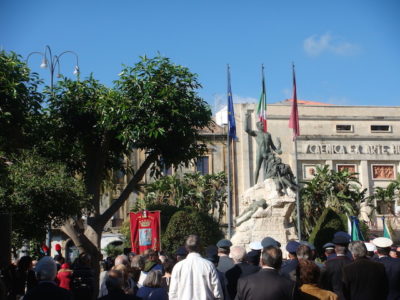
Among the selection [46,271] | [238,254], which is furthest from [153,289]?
[46,271]

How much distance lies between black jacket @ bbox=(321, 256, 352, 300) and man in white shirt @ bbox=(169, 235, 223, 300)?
57.8 inches

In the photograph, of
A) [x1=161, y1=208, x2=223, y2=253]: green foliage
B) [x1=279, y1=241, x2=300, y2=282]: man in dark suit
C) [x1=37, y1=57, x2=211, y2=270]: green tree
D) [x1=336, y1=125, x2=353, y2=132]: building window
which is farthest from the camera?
[x1=336, y1=125, x2=353, y2=132]: building window

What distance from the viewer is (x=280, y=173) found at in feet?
69.6

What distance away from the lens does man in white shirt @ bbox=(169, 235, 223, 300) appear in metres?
6.52

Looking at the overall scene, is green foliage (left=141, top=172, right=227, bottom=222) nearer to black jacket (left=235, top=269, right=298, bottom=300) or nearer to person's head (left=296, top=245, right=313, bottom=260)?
person's head (left=296, top=245, right=313, bottom=260)

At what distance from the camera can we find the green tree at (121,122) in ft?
56.0

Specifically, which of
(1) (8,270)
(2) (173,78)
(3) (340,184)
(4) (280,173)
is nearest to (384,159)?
(3) (340,184)

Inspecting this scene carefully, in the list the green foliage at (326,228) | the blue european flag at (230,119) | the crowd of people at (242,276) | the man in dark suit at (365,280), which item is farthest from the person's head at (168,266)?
the blue european flag at (230,119)

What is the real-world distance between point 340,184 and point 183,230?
1950 cm

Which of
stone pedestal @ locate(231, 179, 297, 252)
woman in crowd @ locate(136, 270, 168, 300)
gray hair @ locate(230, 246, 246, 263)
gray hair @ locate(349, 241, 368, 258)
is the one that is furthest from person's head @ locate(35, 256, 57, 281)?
stone pedestal @ locate(231, 179, 297, 252)

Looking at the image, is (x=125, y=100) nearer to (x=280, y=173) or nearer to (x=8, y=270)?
(x=280, y=173)

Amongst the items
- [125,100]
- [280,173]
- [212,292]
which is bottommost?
[212,292]

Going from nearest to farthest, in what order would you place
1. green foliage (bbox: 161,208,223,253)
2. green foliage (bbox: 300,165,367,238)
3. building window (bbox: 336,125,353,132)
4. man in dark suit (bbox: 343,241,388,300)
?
man in dark suit (bbox: 343,241,388,300) → green foliage (bbox: 161,208,223,253) → green foliage (bbox: 300,165,367,238) → building window (bbox: 336,125,353,132)

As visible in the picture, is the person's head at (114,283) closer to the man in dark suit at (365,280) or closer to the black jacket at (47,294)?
the black jacket at (47,294)
